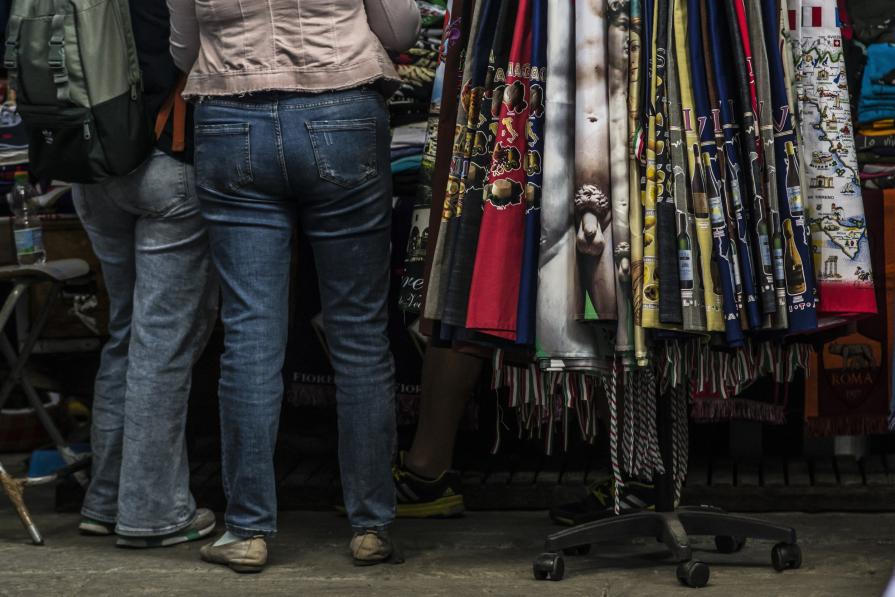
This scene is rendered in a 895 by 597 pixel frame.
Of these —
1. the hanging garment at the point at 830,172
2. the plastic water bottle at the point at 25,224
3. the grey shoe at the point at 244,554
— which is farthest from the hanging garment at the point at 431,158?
the plastic water bottle at the point at 25,224

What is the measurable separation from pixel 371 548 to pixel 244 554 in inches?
12.7

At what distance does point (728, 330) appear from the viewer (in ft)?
10.2

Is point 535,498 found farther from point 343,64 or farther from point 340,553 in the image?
point 343,64

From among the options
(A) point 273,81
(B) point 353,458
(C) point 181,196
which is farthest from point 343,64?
(B) point 353,458

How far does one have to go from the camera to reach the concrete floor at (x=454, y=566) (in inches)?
130

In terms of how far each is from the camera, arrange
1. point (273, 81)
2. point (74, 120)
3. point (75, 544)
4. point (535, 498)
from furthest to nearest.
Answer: point (535, 498) → point (75, 544) → point (74, 120) → point (273, 81)

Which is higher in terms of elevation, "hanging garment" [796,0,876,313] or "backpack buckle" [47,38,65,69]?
Answer: "backpack buckle" [47,38,65,69]

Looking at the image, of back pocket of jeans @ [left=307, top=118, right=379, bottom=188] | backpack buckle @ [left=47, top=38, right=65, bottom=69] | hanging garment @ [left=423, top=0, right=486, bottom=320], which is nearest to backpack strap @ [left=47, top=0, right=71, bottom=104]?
backpack buckle @ [left=47, top=38, right=65, bottom=69]

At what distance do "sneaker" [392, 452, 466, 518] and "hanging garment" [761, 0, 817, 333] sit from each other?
132 cm

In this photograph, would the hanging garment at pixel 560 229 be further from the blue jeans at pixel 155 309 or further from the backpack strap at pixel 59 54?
the backpack strap at pixel 59 54

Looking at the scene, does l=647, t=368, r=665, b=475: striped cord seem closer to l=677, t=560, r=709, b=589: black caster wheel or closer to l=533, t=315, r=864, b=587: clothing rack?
l=533, t=315, r=864, b=587: clothing rack

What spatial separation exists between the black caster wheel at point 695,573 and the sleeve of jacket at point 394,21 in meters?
1.48

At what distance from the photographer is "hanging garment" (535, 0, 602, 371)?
3172 mm

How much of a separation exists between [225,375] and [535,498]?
1138 mm
